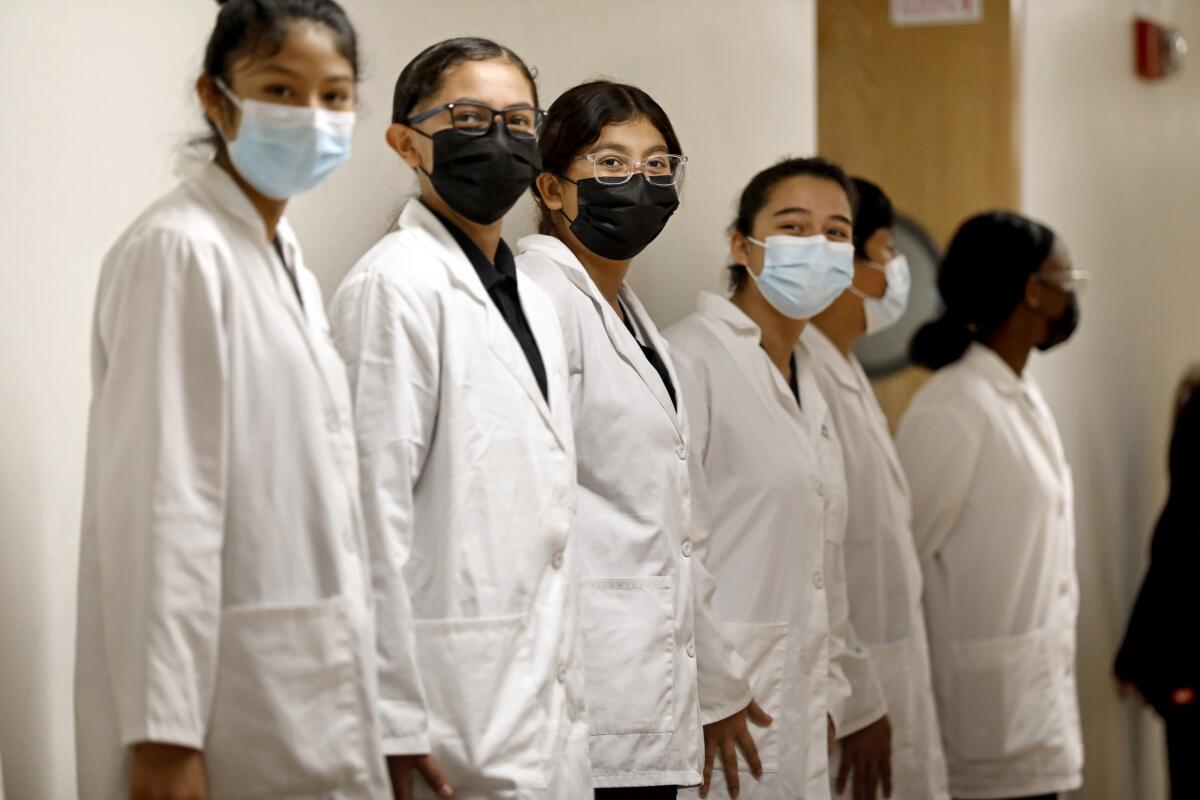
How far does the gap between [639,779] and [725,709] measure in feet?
1.11

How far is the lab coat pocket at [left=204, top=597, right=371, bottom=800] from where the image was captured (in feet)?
5.22

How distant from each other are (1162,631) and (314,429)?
3.31m

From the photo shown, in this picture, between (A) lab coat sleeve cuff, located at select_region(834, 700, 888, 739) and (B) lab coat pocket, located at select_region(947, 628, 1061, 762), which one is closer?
(A) lab coat sleeve cuff, located at select_region(834, 700, 888, 739)

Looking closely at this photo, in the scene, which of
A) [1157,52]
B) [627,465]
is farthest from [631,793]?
[1157,52]

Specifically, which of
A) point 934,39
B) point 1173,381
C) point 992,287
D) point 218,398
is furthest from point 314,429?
point 1173,381

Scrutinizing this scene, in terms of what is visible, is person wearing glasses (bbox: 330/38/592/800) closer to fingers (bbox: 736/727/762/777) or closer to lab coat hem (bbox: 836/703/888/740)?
fingers (bbox: 736/727/762/777)

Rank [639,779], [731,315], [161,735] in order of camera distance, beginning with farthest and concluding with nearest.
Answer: [731,315] < [639,779] < [161,735]

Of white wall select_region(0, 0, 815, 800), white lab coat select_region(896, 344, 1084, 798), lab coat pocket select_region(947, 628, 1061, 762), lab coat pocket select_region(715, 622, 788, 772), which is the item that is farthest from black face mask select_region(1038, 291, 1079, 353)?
white wall select_region(0, 0, 815, 800)

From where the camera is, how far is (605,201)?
2.41 meters

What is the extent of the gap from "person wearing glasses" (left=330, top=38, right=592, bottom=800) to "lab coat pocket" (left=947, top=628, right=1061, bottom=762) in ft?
5.97

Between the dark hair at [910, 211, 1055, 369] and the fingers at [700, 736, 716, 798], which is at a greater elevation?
the dark hair at [910, 211, 1055, 369]

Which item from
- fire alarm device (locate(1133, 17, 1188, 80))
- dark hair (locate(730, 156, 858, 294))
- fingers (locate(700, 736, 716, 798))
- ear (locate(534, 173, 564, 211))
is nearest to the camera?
ear (locate(534, 173, 564, 211))

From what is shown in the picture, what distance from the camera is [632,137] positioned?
8.04ft

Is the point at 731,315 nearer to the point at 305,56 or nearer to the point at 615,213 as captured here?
the point at 615,213
